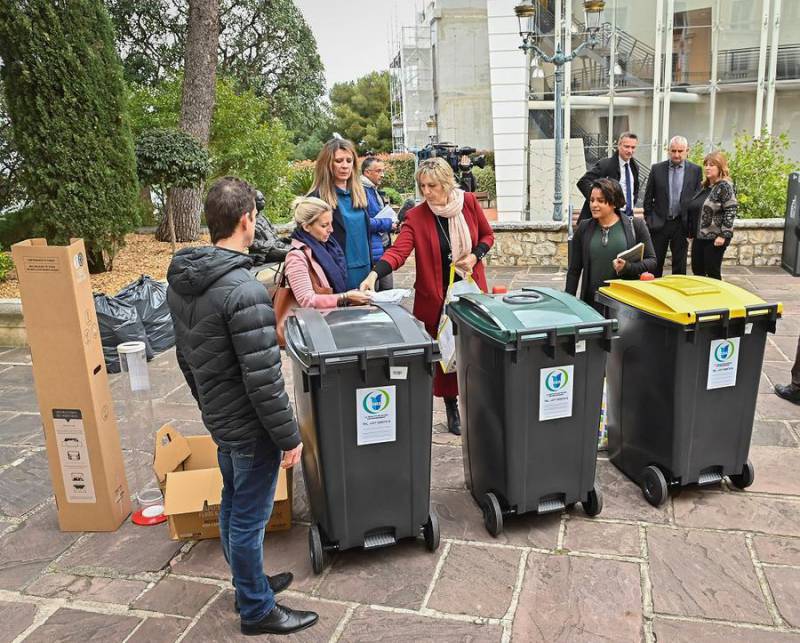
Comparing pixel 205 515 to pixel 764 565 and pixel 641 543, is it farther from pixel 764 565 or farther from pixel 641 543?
pixel 764 565

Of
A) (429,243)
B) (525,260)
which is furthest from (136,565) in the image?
(525,260)

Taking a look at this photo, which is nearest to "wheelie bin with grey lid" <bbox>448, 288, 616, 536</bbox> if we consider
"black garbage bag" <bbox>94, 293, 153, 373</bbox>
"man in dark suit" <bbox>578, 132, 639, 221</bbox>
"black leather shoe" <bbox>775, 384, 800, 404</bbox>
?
"black leather shoe" <bbox>775, 384, 800, 404</bbox>

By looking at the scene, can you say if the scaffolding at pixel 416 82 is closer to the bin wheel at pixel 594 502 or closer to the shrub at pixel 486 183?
the shrub at pixel 486 183

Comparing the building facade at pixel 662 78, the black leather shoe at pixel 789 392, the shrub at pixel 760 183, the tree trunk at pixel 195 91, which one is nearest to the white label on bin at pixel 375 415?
the black leather shoe at pixel 789 392

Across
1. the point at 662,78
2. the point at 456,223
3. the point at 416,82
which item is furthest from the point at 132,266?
the point at 416,82

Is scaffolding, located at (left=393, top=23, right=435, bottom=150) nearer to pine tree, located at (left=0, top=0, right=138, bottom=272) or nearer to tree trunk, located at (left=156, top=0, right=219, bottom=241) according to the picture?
tree trunk, located at (left=156, top=0, right=219, bottom=241)

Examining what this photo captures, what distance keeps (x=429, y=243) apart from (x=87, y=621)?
253 centimetres

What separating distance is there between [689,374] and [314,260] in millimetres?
2043

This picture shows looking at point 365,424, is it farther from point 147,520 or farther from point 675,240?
point 675,240

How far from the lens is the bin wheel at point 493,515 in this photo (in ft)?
10.2

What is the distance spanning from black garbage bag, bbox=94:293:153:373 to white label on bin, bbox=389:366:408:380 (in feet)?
12.3

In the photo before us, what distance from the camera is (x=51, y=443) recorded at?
3.25 meters

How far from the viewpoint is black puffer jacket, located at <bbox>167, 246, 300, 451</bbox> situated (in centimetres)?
220

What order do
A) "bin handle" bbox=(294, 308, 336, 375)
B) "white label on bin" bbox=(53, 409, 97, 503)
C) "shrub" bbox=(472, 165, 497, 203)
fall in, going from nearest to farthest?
"bin handle" bbox=(294, 308, 336, 375) < "white label on bin" bbox=(53, 409, 97, 503) < "shrub" bbox=(472, 165, 497, 203)
